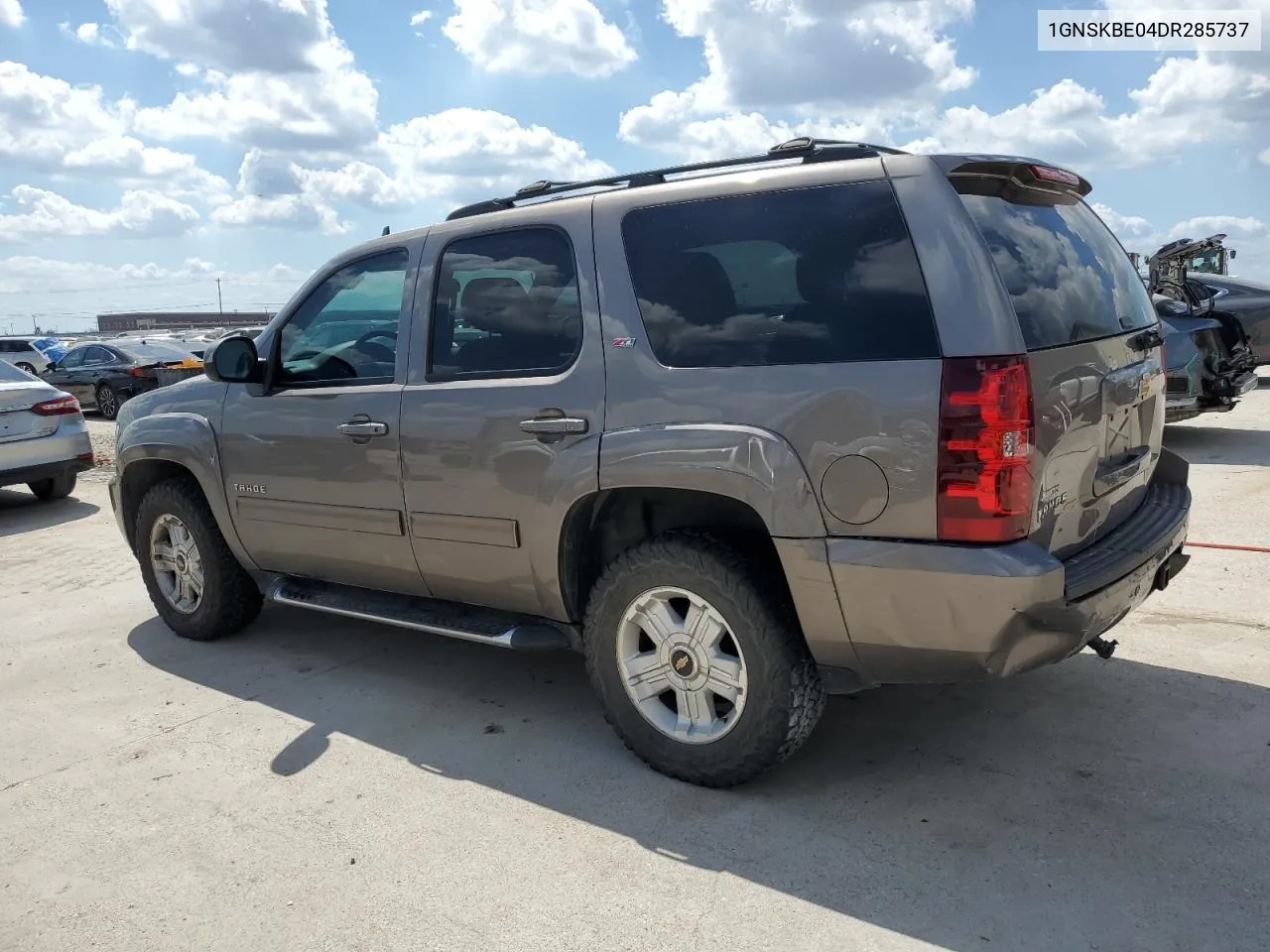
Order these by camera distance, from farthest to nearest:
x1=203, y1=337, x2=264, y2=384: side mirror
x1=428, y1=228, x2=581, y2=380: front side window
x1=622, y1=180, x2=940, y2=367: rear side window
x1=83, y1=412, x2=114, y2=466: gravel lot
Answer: x1=83, y1=412, x2=114, y2=466: gravel lot → x1=203, y1=337, x2=264, y2=384: side mirror → x1=428, y1=228, x2=581, y2=380: front side window → x1=622, y1=180, x2=940, y2=367: rear side window

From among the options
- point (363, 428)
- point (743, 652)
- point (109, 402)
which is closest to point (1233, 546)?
point (743, 652)

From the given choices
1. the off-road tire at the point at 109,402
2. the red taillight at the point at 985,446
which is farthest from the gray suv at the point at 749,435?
the off-road tire at the point at 109,402

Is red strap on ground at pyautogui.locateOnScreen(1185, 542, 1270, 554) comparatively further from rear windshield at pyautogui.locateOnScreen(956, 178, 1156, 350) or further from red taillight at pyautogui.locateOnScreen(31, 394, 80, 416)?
red taillight at pyautogui.locateOnScreen(31, 394, 80, 416)

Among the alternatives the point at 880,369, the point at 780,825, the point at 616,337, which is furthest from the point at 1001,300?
the point at 780,825

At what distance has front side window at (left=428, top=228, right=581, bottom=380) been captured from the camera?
3.67 meters

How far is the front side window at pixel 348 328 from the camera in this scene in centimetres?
425

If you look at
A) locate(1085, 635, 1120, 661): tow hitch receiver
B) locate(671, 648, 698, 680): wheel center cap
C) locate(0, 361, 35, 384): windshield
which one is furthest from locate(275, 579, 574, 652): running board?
locate(0, 361, 35, 384): windshield

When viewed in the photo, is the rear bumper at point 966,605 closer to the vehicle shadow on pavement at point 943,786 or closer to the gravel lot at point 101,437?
the vehicle shadow on pavement at point 943,786

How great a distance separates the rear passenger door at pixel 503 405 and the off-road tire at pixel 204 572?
4.91ft

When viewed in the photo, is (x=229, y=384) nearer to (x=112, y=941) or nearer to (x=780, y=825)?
(x=112, y=941)

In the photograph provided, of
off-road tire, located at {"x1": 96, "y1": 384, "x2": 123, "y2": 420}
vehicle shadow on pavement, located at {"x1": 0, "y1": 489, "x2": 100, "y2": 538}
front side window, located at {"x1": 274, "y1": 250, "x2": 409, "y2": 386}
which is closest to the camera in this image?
front side window, located at {"x1": 274, "y1": 250, "x2": 409, "y2": 386}

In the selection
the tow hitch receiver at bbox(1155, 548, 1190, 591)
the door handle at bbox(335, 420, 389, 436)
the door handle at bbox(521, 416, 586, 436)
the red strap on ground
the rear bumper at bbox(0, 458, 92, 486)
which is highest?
the door handle at bbox(521, 416, 586, 436)

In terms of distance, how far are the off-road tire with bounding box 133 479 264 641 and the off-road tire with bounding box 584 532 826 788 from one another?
2.44 meters

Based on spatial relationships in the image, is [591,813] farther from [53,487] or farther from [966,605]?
[53,487]
